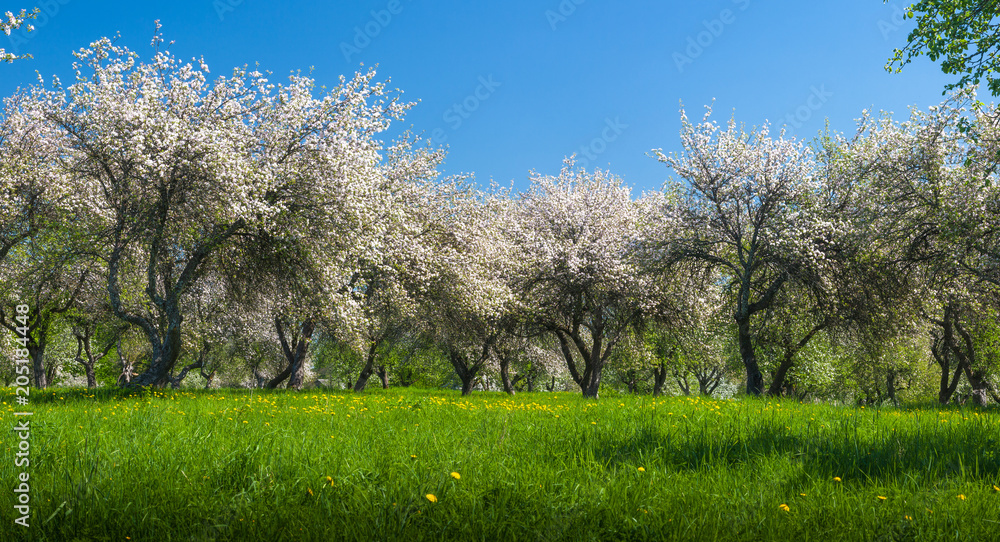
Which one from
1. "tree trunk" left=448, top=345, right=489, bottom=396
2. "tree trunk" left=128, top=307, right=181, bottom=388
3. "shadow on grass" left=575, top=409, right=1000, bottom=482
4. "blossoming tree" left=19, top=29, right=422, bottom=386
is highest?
"blossoming tree" left=19, top=29, right=422, bottom=386

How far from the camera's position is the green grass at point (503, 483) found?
3732 mm

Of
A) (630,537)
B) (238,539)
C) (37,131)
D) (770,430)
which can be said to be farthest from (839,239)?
A: (37,131)

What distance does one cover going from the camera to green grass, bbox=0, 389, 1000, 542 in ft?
12.2

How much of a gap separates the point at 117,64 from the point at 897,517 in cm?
1828

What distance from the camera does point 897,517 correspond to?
4.04m

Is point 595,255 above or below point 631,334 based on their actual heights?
above

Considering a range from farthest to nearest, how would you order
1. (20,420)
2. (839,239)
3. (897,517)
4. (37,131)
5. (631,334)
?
(631,334), (37,131), (839,239), (20,420), (897,517)

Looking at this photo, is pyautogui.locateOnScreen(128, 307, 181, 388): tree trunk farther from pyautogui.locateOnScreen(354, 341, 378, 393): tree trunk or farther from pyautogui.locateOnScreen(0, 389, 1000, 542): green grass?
pyautogui.locateOnScreen(354, 341, 378, 393): tree trunk

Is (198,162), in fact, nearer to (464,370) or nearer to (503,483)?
(503,483)

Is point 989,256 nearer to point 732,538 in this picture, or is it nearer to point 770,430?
point 770,430

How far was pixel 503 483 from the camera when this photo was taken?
14.6 ft

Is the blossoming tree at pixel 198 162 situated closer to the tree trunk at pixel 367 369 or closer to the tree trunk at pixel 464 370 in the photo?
the tree trunk at pixel 367 369

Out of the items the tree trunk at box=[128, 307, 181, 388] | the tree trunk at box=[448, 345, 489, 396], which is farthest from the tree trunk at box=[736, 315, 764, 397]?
the tree trunk at box=[128, 307, 181, 388]

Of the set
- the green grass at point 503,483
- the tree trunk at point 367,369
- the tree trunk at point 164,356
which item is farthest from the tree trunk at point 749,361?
the tree trunk at point 164,356
